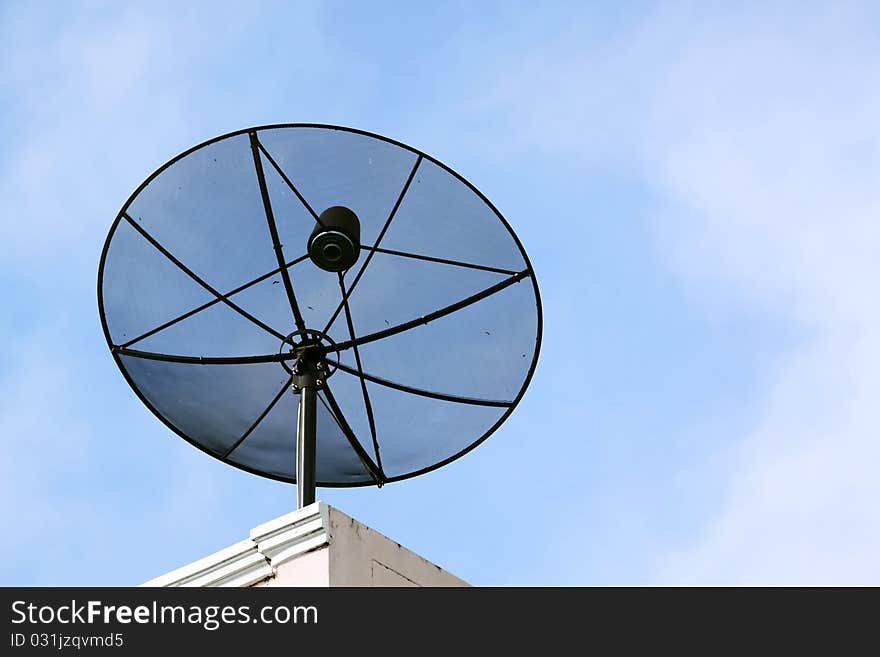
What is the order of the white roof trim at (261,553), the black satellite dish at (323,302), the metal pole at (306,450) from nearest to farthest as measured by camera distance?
the white roof trim at (261,553), the metal pole at (306,450), the black satellite dish at (323,302)

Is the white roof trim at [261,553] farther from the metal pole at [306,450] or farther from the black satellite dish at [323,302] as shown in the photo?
the black satellite dish at [323,302]

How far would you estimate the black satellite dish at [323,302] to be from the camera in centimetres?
919

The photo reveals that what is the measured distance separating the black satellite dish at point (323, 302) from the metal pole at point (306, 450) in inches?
13.7

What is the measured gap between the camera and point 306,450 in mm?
8312

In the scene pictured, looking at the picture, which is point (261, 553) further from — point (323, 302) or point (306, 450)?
point (323, 302)

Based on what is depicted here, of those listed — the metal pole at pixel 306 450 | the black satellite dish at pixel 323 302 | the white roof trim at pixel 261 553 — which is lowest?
the white roof trim at pixel 261 553

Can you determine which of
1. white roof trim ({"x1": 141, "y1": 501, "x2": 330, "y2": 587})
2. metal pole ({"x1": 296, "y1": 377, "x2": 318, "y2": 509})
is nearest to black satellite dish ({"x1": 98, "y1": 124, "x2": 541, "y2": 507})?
metal pole ({"x1": 296, "y1": 377, "x2": 318, "y2": 509})

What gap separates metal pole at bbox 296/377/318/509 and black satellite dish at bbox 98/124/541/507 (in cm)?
35

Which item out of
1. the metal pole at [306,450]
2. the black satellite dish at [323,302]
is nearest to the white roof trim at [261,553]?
the metal pole at [306,450]

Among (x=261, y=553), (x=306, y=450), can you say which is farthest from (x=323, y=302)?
(x=261, y=553)

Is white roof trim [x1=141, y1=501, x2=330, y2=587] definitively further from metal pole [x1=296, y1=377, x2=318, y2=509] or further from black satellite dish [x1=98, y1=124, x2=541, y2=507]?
black satellite dish [x1=98, y1=124, x2=541, y2=507]

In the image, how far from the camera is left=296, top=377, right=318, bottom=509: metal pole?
8133mm

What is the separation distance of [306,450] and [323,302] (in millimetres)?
1437
